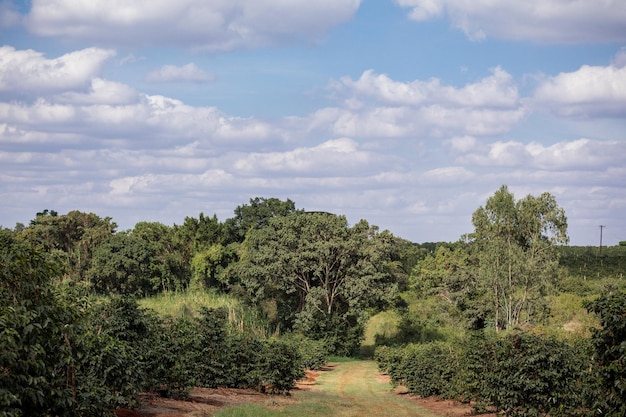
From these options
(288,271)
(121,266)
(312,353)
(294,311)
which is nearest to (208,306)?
(312,353)

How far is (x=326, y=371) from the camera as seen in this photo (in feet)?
145

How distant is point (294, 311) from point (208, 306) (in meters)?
14.8

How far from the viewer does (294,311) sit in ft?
192

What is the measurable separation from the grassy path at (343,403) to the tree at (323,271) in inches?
618

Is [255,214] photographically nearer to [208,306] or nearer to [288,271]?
[288,271]

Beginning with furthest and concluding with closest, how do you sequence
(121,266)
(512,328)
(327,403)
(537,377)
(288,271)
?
(121,266)
(288,271)
(327,403)
(512,328)
(537,377)

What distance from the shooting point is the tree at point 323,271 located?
53.8 meters

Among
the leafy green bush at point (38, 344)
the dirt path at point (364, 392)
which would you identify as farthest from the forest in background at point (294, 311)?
the dirt path at point (364, 392)

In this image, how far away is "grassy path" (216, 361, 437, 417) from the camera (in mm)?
19734

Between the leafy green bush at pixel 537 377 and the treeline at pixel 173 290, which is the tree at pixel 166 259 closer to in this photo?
the treeline at pixel 173 290

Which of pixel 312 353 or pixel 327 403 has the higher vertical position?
pixel 327 403

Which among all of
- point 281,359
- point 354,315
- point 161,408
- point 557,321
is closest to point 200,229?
point 354,315

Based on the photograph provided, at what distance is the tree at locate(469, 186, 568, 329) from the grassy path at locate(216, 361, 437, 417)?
713 inches

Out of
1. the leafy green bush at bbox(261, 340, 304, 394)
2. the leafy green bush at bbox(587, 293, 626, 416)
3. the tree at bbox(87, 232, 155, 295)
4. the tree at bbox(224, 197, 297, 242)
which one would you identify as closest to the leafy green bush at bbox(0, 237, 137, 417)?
the leafy green bush at bbox(587, 293, 626, 416)
